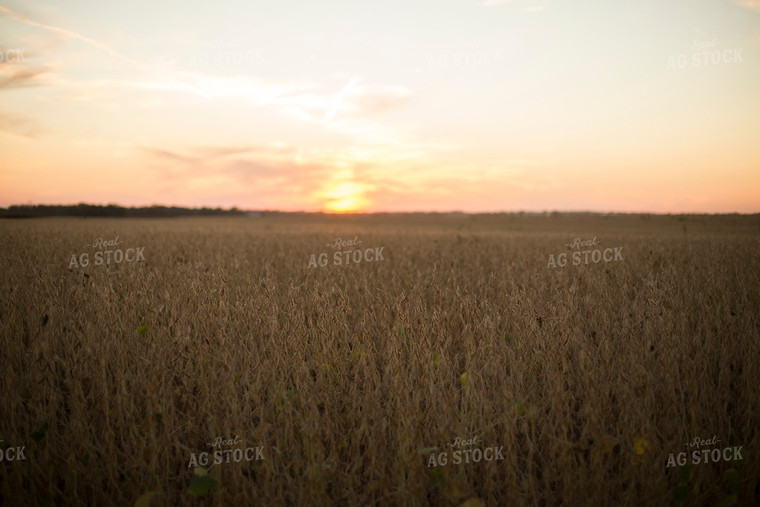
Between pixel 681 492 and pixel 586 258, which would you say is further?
pixel 586 258

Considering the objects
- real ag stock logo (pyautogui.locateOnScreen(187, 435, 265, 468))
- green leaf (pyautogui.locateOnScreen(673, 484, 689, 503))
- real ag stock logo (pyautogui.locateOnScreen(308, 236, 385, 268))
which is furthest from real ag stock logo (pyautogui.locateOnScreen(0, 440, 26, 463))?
real ag stock logo (pyautogui.locateOnScreen(308, 236, 385, 268))

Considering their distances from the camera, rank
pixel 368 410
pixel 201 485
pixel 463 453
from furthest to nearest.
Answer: pixel 368 410, pixel 463 453, pixel 201 485

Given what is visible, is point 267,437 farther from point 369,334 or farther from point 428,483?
point 369,334

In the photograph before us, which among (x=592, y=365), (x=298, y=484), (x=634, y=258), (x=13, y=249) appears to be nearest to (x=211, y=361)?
(x=298, y=484)

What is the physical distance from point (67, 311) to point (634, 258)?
11362 millimetres

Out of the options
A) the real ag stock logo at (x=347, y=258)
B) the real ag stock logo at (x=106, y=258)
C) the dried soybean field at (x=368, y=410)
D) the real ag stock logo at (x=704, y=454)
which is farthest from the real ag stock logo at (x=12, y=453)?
the real ag stock logo at (x=106, y=258)

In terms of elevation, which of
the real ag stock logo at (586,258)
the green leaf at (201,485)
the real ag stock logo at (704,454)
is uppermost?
the real ag stock logo at (586,258)

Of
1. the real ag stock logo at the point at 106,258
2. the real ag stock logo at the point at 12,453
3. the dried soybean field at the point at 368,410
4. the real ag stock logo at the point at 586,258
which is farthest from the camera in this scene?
the real ag stock logo at the point at 586,258

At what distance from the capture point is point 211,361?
11.7 feet

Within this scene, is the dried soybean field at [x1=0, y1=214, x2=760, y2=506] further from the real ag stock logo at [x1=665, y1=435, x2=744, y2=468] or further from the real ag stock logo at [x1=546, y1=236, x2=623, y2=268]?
the real ag stock logo at [x1=546, y1=236, x2=623, y2=268]

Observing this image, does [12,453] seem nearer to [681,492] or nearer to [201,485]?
[201,485]

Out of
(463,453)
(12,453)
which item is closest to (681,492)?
(463,453)

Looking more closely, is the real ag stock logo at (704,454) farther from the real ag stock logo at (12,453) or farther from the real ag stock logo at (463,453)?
the real ag stock logo at (12,453)

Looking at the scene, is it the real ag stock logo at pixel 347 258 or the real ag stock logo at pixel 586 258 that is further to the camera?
the real ag stock logo at pixel 586 258
